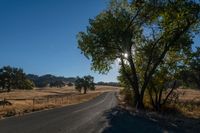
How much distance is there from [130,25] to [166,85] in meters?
10.4

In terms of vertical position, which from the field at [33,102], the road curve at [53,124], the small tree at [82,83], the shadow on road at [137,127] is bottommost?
the shadow on road at [137,127]

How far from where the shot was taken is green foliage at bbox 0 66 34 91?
138 meters

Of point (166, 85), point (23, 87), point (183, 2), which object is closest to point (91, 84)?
point (23, 87)

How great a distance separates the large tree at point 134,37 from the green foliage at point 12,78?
10310 centimetres

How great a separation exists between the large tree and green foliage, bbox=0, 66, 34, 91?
103 metres

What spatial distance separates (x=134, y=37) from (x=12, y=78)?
107629 mm

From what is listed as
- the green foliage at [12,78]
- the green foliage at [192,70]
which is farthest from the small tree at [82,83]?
the green foliage at [192,70]

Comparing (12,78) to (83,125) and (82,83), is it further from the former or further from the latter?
(83,125)

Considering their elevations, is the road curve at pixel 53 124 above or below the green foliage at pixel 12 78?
below

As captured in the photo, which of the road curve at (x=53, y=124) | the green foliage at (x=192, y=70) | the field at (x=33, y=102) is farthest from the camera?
the green foliage at (x=192, y=70)

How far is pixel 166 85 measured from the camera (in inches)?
1709

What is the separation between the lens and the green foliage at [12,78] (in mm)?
137875

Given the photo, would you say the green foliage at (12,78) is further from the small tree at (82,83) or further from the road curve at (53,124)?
the road curve at (53,124)

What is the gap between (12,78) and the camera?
459ft
